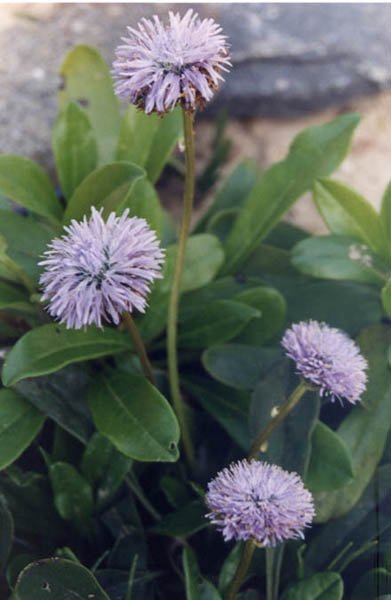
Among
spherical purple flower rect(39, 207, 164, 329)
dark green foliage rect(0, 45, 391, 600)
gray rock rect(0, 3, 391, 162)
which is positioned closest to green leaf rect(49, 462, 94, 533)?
dark green foliage rect(0, 45, 391, 600)

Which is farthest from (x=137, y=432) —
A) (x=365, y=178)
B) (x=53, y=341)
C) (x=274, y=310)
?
(x=365, y=178)

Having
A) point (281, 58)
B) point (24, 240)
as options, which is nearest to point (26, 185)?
point (24, 240)

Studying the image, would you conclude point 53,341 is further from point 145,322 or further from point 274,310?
point 274,310

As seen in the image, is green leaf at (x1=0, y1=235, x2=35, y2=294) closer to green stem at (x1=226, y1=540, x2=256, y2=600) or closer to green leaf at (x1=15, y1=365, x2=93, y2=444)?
green leaf at (x1=15, y1=365, x2=93, y2=444)

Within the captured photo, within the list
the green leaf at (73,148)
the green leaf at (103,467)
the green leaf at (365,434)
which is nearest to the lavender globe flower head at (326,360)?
the green leaf at (365,434)

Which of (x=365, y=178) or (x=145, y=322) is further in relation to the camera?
(x=365, y=178)

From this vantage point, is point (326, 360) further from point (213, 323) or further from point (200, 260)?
point (200, 260)
